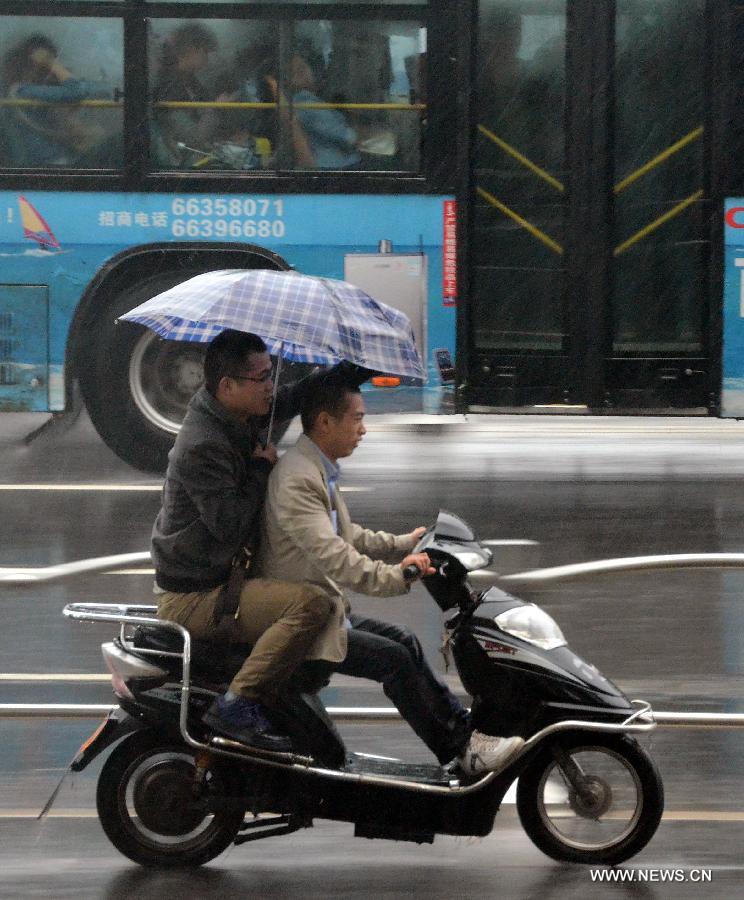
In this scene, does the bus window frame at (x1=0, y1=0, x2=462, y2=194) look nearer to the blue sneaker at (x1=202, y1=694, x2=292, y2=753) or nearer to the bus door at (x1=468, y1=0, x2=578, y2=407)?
the bus door at (x1=468, y1=0, x2=578, y2=407)

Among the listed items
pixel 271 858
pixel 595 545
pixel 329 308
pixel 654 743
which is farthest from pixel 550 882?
pixel 595 545

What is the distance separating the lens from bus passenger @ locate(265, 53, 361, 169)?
35.7ft

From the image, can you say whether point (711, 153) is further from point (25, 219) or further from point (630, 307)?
point (25, 219)

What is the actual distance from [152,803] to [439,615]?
10.2ft

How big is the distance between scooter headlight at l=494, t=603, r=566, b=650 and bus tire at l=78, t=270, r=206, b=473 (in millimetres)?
6717

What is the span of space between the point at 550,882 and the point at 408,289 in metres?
6.84

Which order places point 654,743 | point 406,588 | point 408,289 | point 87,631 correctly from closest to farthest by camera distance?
point 406,588, point 654,743, point 87,631, point 408,289

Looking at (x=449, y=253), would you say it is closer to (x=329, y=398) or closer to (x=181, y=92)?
(x=181, y=92)

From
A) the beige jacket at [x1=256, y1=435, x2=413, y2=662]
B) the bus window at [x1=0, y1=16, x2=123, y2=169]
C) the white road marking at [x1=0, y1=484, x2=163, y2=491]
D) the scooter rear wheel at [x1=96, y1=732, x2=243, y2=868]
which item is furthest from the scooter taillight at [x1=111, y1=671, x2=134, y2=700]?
the bus window at [x1=0, y1=16, x2=123, y2=169]

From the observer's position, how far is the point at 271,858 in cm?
456

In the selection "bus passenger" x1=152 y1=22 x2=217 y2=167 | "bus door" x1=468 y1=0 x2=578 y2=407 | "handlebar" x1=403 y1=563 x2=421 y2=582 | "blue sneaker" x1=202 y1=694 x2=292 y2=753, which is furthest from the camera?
"bus door" x1=468 y1=0 x2=578 y2=407

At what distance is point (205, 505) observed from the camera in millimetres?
4379

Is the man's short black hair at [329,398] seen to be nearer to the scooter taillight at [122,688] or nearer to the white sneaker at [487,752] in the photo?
the scooter taillight at [122,688]

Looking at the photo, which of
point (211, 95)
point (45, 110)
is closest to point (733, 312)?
point (211, 95)
